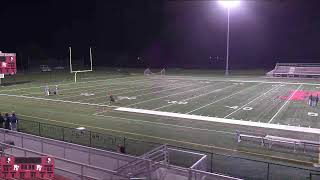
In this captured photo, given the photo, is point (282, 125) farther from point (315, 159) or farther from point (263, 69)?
point (263, 69)

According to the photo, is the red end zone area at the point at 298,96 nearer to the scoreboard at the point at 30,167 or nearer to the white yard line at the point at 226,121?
the white yard line at the point at 226,121

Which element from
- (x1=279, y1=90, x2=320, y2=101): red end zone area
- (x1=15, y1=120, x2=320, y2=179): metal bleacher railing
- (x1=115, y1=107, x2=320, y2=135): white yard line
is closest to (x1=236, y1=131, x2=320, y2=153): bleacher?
(x1=15, y1=120, x2=320, y2=179): metal bleacher railing

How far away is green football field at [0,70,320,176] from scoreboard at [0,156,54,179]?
737 cm

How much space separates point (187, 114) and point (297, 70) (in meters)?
36.6

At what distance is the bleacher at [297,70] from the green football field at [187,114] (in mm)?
18627

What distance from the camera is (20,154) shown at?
1241cm

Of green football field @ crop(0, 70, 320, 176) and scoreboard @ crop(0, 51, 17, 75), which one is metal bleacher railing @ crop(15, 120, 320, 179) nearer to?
green football field @ crop(0, 70, 320, 176)

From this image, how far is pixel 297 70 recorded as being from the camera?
180 ft

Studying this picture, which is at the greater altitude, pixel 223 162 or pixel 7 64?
pixel 7 64

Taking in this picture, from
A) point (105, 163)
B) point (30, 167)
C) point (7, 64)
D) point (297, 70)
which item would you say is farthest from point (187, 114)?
point (297, 70)

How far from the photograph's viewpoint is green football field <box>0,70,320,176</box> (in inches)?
680

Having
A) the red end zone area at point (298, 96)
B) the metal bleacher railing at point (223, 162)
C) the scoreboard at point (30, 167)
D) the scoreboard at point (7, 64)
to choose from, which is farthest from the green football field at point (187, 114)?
the scoreboard at point (30, 167)

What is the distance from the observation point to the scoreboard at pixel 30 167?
10406 mm

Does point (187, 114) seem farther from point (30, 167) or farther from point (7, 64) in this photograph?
point (30, 167)
